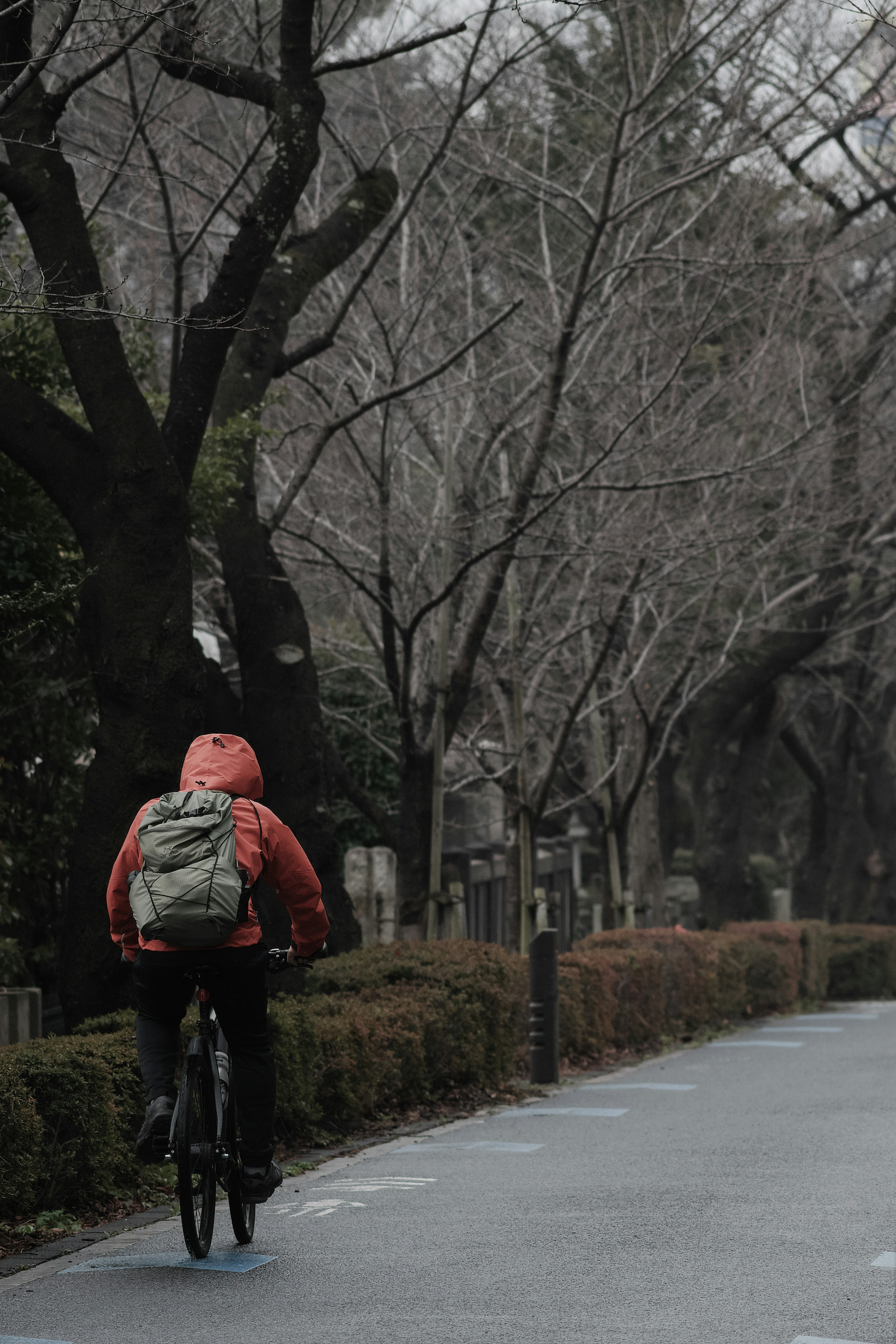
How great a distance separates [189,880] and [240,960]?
0.42 m

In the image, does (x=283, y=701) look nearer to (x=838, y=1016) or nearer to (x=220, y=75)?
(x=220, y=75)

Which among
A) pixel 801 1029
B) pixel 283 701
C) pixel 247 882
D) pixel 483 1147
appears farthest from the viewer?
pixel 801 1029

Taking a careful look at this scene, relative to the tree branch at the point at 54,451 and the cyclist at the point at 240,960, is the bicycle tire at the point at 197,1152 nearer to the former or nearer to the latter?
the cyclist at the point at 240,960

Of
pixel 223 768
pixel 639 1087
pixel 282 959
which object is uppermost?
pixel 223 768

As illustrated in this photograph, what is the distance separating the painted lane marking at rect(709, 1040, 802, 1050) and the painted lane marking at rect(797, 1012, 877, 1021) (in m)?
3.76

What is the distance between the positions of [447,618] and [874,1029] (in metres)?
8.21

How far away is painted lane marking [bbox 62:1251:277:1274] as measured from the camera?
5383mm

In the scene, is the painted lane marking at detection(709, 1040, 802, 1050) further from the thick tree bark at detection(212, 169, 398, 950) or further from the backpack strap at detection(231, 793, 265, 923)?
the backpack strap at detection(231, 793, 265, 923)

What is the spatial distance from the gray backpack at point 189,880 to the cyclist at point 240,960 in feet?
0.31

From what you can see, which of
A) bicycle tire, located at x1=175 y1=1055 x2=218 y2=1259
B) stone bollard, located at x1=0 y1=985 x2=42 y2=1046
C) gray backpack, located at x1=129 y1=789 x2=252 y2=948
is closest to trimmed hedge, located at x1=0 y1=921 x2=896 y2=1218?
stone bollard, located at x1=0 y1=985 x2=42 y2=1046

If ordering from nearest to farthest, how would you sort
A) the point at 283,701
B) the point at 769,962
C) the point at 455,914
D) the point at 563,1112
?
the point at 563,1112 < the point at 283,701 < the point at 455,914 < the point at 769,962

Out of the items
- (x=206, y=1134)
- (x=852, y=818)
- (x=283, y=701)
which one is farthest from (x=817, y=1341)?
(x=852, y=818)

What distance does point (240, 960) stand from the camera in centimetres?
535

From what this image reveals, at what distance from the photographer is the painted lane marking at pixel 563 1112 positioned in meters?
9.60
